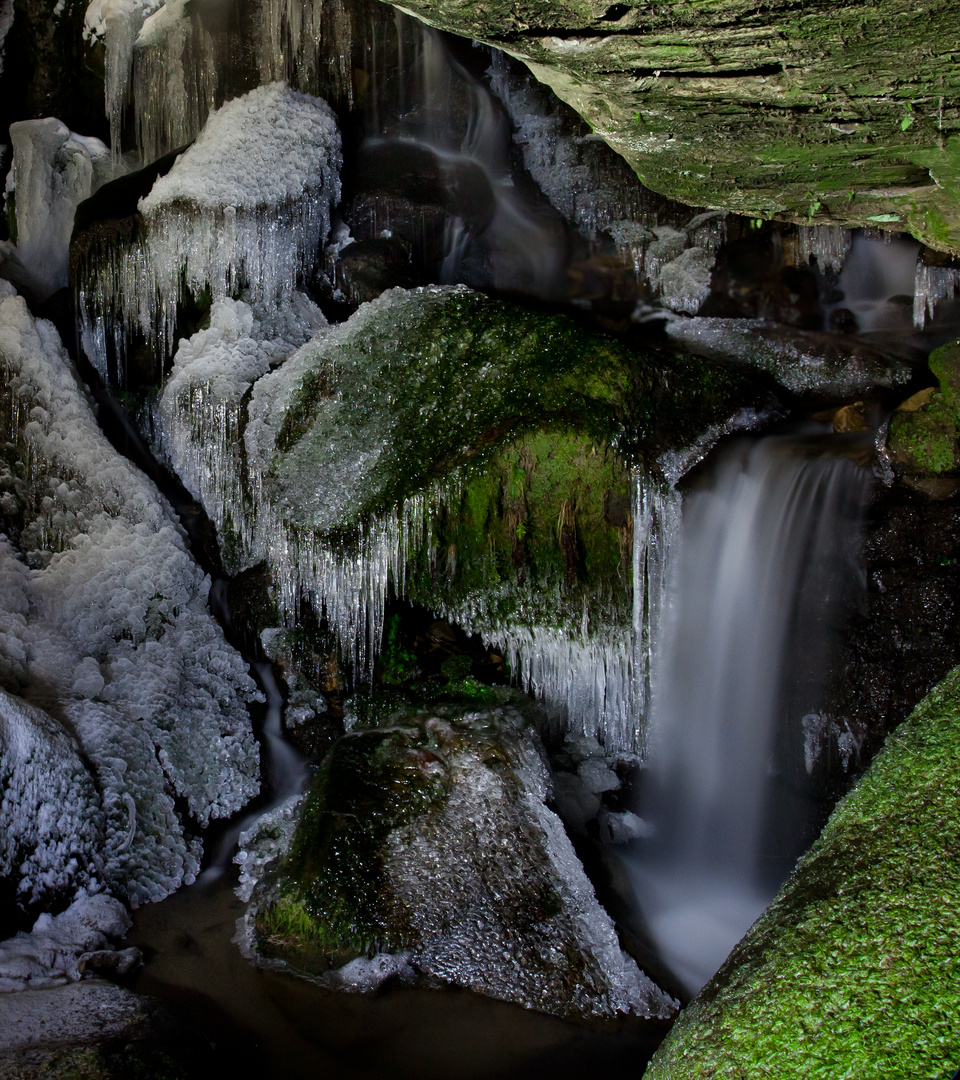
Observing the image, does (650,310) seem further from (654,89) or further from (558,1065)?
(558,1065)

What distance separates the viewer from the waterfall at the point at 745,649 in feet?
17.5

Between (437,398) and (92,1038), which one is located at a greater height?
(437,398)

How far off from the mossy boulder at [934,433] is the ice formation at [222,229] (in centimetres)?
478

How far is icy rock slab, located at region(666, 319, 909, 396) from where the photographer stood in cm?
665

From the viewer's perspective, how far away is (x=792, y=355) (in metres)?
6.87

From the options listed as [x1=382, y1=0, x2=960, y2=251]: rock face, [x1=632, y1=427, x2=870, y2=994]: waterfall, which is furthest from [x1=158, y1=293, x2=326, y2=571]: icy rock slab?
[x1=632, y1=427, x2=870, y2=994]: waterfall

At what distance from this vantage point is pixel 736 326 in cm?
726

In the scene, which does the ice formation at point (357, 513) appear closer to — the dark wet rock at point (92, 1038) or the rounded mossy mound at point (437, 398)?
the rounded mossy mound at point (437, 398)

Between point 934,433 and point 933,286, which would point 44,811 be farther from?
point 933,286

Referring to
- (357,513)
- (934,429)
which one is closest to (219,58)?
(357,513)

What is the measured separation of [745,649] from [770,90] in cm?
324

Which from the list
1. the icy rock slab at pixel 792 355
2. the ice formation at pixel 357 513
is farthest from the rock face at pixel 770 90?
the icy rock slab at pixel 792 355

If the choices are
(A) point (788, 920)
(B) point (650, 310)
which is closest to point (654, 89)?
(A) point (788, 920)

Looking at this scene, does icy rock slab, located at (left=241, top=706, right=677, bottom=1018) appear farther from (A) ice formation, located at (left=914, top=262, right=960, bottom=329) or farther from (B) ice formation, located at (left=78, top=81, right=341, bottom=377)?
(A) ice formation, located at (left=914, top=262, right=960, bottom=329)
